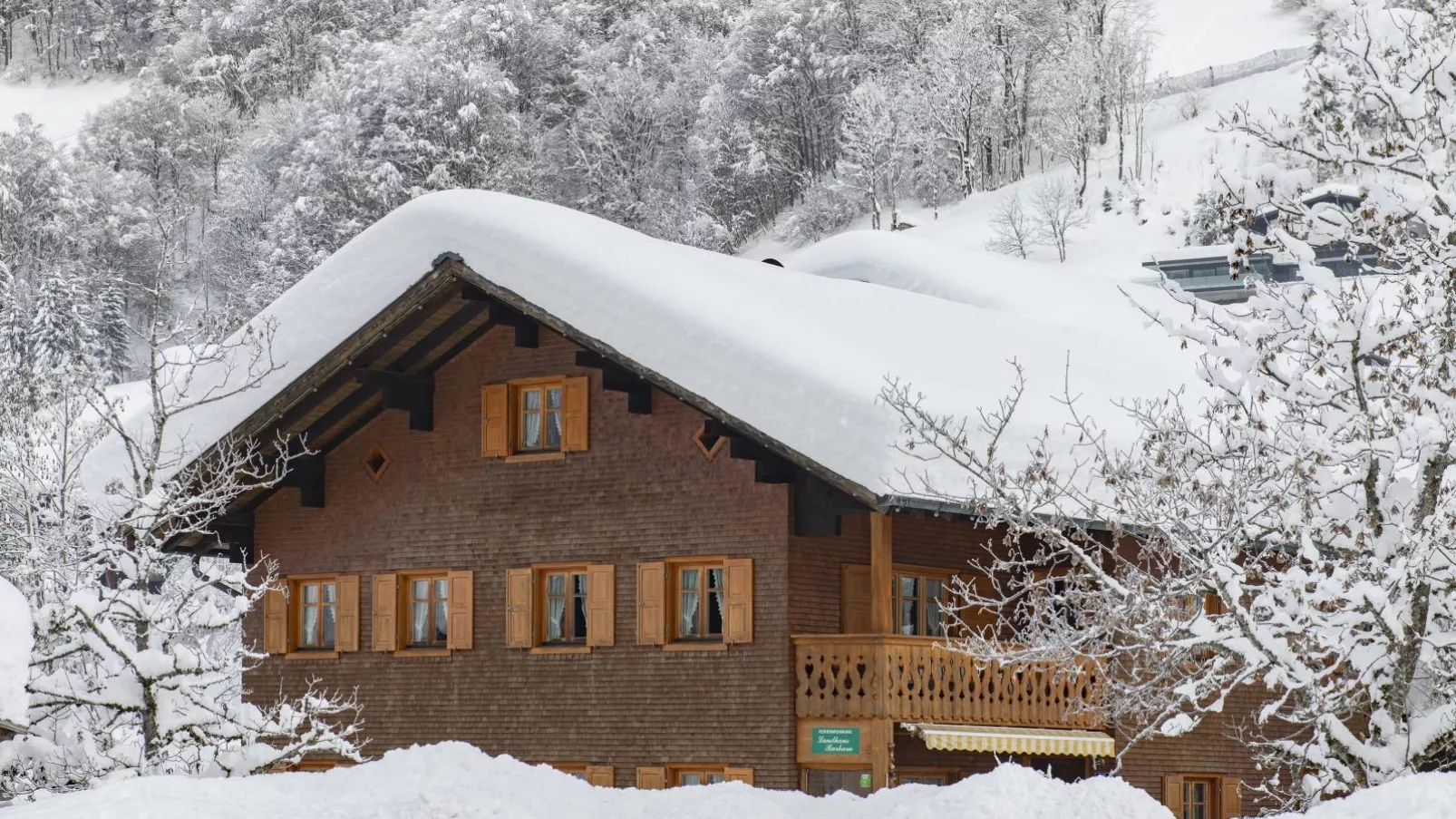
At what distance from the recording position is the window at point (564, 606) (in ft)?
71.2

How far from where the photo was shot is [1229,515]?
12.9m

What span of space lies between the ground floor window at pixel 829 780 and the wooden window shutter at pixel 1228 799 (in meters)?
4.96

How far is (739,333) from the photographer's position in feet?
64.3

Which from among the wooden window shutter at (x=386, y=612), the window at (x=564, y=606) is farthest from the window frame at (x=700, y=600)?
the wooden window shutter at (x=386, y=612)

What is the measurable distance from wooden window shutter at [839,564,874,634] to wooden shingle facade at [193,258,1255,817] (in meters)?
0.03

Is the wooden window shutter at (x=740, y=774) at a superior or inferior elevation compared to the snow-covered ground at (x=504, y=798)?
inferior

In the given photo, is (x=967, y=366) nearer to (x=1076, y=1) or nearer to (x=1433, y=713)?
(x=1433, y=713)

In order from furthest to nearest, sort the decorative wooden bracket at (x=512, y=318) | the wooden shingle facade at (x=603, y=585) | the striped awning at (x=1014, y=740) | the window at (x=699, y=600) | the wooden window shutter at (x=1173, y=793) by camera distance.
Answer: the wooden window shutter at (x=1173, y=793), the decorative wooden bracket at (x=512, y=318), the window at (x=699, y=600), the wooden shingle facade at (x=603, y=585), the striped awning at (x=1014, y=740)

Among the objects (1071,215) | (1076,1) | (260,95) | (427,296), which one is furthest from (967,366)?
(260,95)

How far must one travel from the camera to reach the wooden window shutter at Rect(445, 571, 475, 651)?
22.3 m

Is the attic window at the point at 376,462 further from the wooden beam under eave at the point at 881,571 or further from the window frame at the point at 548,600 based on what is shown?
the wooden beam under eave at the point at 881,571

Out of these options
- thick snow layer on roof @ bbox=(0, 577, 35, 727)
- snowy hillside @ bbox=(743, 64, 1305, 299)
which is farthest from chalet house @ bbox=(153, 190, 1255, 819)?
snowy hillside @ bbox=(743, 64, 1305, 299)

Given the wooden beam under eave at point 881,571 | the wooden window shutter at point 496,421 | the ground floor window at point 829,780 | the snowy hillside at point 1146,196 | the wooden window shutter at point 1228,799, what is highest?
the snowy hillside at point 1146,196

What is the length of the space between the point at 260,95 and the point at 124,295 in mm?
27642
